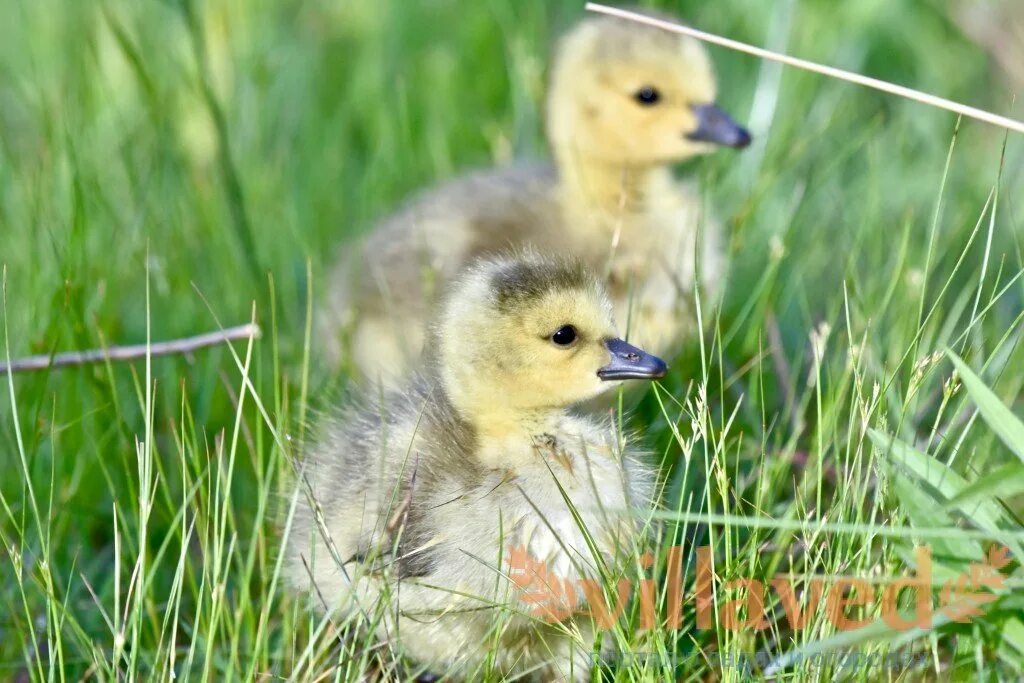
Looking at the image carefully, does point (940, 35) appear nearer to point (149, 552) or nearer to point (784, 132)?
point (784, 132)

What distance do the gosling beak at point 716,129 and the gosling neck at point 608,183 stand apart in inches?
6.1

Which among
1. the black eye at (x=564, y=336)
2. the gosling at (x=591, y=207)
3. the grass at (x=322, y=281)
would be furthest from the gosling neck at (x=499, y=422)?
the gosling at (x=591, y=207)

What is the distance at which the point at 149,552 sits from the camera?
2418mm

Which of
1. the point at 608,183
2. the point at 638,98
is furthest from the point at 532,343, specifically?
the point at 638,98

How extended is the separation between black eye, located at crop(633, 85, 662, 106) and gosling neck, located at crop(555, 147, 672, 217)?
0.17 metres

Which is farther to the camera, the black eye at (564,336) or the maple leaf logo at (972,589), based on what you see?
the black eye at (564,336)

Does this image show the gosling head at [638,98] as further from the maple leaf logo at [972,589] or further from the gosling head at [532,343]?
the maple leaf logo at [972,589]

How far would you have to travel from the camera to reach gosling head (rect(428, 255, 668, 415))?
7.04ft

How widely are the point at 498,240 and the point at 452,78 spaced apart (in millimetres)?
1326

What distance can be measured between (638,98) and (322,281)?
95cm

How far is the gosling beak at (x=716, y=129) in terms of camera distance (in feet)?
10.7

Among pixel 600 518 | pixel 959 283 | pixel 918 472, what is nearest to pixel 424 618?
pixel 600 518

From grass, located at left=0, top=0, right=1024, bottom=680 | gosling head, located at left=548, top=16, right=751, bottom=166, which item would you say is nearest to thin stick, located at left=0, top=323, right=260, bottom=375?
grass, located at left=0, top=0, right=1024, bottom=680

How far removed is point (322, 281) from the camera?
3363 millimetres
